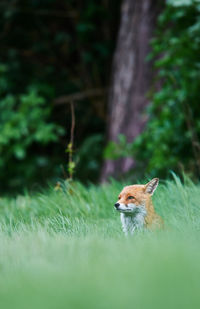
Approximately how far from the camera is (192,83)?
7.23 metres

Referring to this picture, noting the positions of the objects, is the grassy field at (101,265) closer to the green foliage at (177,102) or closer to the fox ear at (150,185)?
A: the fox ear at (150,185)

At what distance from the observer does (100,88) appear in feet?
42.7

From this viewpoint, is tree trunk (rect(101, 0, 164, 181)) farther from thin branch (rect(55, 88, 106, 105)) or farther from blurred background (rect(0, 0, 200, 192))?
thin branch (rect(55, 88, 106, 105))

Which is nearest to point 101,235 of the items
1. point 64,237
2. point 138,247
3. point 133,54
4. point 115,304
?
point 64,237

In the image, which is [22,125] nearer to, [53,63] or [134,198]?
[53,63]

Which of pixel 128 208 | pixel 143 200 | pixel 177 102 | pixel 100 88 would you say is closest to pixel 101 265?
pixel 128 208

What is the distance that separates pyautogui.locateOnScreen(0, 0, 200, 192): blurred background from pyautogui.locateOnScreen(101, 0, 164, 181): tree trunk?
0.02 metres

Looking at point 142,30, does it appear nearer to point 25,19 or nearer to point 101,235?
point 25,19

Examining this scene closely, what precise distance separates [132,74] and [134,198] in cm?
629

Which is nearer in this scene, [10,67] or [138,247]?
[138,247]

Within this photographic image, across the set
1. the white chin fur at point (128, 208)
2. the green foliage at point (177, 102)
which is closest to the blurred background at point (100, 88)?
the green foliage at point (177, 102)

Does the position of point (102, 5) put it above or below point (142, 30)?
above

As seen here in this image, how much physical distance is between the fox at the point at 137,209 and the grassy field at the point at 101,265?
3.9 inches

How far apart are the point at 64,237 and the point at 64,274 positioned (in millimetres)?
833
